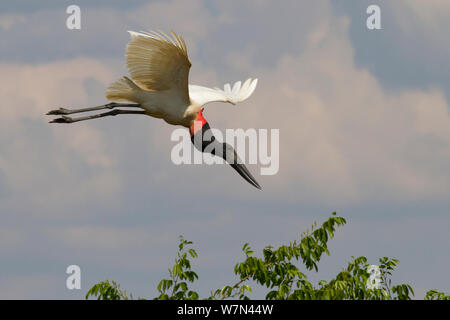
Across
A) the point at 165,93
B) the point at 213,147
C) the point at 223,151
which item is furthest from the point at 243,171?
the point at 165,93

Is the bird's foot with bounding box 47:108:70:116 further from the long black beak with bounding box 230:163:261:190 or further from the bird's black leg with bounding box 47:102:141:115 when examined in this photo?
the long black beak with bounding box 230:163:261:190

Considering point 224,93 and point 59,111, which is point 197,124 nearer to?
point 224,93

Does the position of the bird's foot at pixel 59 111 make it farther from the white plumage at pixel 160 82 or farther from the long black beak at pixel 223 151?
the long black beak at pixel 223 151

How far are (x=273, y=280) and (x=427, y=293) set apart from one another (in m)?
1.86

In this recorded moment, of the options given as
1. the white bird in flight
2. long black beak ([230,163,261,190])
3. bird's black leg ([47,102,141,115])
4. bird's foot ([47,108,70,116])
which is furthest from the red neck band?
bird's foot ([47,108,70,116])

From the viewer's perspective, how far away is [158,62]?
10625 millimetres

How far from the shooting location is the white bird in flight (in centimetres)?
1043

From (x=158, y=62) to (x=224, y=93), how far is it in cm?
243

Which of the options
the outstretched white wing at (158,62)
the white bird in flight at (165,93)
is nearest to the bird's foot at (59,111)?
the white bird in flight at (165,93)

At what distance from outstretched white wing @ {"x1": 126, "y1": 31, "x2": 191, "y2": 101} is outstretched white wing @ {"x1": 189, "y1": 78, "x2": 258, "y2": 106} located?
0.53 m

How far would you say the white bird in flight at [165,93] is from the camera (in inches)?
411
